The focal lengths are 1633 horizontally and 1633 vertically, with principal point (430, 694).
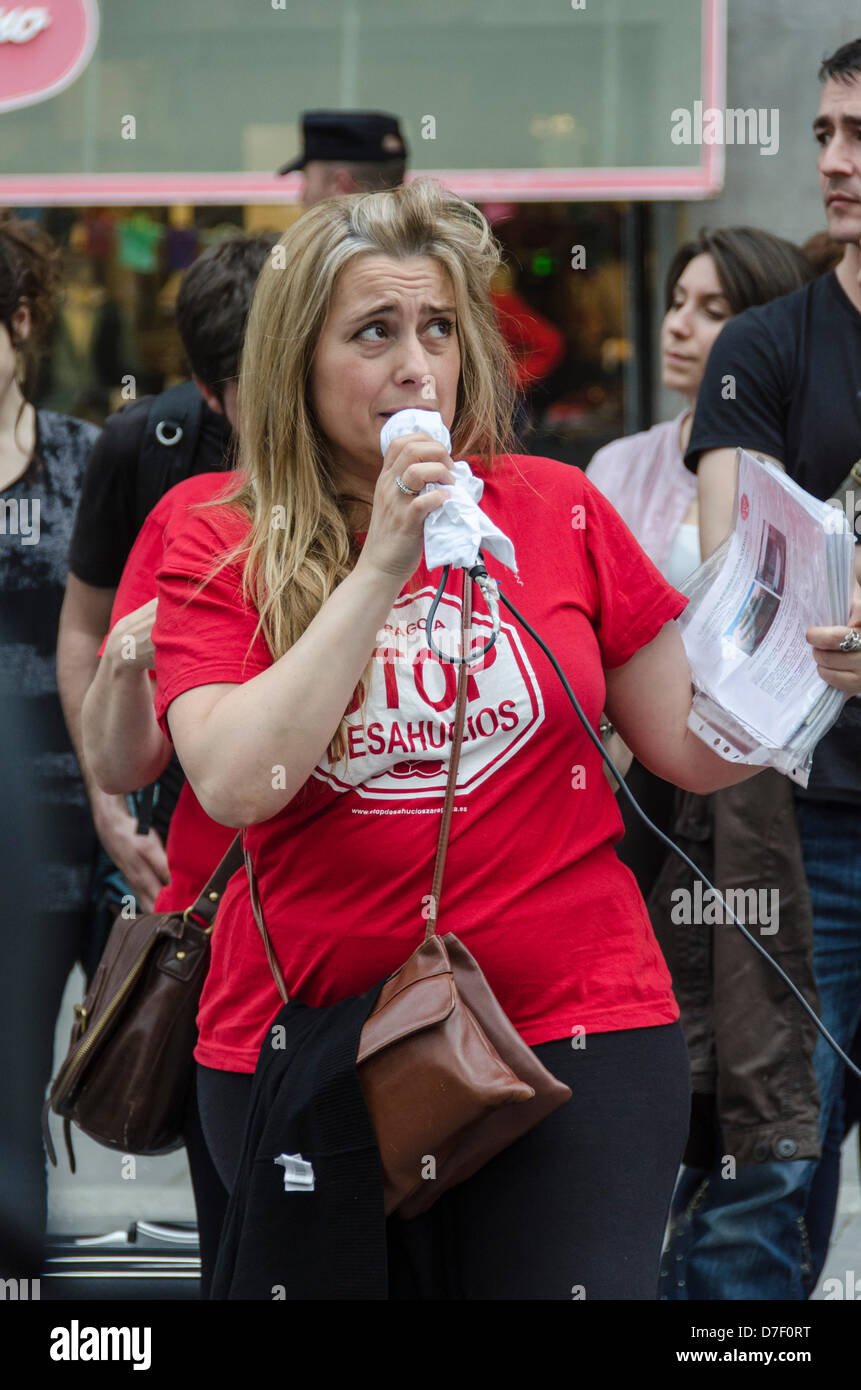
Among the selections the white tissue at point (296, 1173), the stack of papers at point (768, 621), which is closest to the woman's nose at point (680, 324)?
the stack of papers at point (768, 621)

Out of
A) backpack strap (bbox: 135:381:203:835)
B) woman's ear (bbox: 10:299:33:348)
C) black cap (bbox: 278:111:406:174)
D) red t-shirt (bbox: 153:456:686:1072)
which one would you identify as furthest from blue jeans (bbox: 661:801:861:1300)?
black cap (bbox: 278:111:406:174)

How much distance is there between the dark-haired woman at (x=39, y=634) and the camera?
→ 309 cm

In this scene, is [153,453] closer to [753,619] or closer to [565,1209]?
[753,619]

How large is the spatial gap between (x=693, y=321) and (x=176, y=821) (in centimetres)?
174

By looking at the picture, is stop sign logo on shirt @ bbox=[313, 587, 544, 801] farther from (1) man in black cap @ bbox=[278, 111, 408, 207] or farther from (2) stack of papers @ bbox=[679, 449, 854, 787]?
(1) man in black cap @ bbox=[278, 111, 408, 207]

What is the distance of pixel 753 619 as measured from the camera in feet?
6.58

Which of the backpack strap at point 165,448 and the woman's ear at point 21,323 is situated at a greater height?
the woman's ear at point 21,323

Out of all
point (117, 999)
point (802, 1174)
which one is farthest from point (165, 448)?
point (802, 1174)

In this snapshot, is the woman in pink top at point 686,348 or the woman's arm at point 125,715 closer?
the woman's arm at point 125,715

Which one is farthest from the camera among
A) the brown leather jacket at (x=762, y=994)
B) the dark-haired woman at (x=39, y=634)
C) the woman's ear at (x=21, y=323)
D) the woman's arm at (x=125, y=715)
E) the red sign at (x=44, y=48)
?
the red sign at (x=44, y=48)

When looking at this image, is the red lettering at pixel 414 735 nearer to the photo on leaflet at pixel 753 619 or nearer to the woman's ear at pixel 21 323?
the photo on leaflet at pixel 753 619

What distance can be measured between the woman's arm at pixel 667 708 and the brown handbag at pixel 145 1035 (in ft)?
2.27
